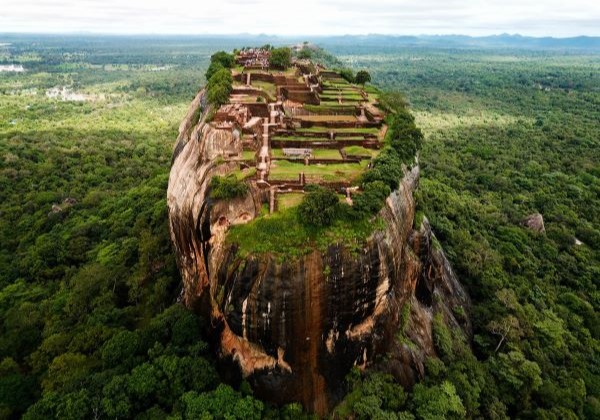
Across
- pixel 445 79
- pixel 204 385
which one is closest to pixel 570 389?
pixel 204 385

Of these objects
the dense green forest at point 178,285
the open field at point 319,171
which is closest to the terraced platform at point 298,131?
the open field at point 319,171

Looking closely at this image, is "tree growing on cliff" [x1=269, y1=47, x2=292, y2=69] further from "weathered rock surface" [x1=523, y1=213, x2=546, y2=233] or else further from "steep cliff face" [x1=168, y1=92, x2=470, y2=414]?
"weathered rock surface" [x1=523, y1=213, x2=546, y2=233]

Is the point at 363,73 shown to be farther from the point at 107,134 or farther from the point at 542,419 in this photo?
the point at 107,134

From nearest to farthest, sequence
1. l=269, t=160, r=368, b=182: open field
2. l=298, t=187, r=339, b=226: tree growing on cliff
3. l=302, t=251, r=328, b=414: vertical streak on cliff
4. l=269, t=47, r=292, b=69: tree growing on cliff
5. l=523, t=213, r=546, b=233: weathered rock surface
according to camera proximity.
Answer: l=302, t=251, r=328, b=414: vertical streak on cliff, l=298, t=187, r=339, b=226: tree growing on cliff, l=269, t=160, r=368, b=182: open field, l=523, t=213, r=546, b=233: weathered rock surface, l=269, t=47, r=292, b=69: tree growing on cliff

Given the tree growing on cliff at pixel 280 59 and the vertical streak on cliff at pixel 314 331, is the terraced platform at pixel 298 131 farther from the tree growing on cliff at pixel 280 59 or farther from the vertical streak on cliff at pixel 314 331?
the tree growing on cliff at pixel 280 59

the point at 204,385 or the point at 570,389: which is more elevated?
the point at 204,385

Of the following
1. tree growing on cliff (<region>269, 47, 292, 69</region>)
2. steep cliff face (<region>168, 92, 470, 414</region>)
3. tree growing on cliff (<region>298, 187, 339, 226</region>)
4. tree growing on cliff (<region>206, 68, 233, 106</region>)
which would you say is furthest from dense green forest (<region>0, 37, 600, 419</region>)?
tree growing on cliff (<region>269, 47, 292, 69</region>)
